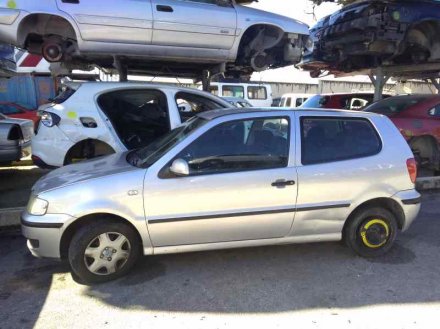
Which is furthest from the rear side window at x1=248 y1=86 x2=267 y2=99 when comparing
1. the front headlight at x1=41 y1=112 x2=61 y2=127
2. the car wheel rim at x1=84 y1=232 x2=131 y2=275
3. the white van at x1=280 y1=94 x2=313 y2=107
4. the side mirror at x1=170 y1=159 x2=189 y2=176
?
the car wheel rim at x1=84 y1=232 x2=131 y2=275

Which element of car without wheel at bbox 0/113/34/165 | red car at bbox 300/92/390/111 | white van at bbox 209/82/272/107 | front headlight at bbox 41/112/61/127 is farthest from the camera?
white van at bbox 209/82/272/107

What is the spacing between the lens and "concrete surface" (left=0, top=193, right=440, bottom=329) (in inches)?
128

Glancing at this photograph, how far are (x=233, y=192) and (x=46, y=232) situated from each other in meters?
1.62

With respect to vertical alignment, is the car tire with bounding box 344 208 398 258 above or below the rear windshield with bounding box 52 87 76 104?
below

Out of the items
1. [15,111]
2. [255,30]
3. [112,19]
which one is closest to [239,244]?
[112,19]

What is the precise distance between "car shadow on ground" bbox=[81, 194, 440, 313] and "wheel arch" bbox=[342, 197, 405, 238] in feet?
1.24

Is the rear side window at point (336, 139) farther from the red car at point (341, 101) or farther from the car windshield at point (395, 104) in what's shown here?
the red car at point (341, 101)

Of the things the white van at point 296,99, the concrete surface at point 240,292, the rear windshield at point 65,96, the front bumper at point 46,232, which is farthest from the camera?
the white van at point 296,99

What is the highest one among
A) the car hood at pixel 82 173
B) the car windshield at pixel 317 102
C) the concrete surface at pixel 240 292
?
the car windshield at pixel 317 102

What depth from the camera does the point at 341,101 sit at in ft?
34.9

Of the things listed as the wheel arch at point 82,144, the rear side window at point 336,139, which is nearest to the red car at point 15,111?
the wheel arch at point 82,144

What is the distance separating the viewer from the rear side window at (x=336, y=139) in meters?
4.10

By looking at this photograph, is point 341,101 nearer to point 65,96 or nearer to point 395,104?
point 395,104

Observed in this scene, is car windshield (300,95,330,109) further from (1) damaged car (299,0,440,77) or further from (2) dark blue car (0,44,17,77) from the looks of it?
(2) dark blue car (0,44,17,77)
